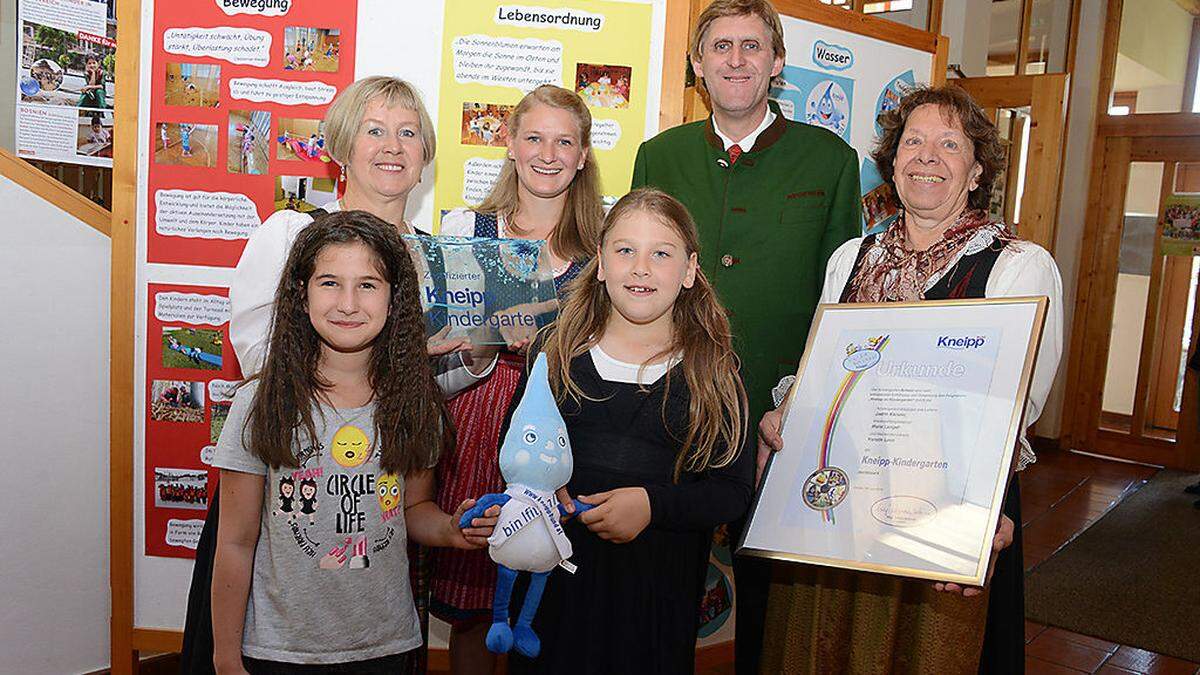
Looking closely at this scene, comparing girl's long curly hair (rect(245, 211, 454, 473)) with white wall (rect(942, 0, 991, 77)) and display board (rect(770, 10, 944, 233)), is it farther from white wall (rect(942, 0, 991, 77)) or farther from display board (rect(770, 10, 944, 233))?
white wall (rect(942, 0, 991, 77))

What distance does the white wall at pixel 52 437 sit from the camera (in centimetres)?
263

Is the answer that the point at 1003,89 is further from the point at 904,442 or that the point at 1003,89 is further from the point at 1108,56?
the point at 904,442

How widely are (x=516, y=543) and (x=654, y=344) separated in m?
0.48

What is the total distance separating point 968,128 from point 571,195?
88 centimetres

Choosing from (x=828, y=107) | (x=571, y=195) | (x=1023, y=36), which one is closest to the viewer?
(x=571, y=195)

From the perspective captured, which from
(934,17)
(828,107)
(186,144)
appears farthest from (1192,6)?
(186,144)

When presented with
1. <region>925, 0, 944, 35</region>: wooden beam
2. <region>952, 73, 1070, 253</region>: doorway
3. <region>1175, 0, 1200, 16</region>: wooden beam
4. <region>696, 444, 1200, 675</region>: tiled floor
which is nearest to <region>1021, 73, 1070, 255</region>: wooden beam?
<region>952, 73, 1070, 253</region>: doorway

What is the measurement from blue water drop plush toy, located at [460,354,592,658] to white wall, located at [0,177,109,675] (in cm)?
175

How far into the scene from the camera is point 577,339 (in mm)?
1795

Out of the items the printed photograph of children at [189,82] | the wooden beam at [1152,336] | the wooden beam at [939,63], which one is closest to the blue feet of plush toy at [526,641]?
the printed photograph of children at [189,82]

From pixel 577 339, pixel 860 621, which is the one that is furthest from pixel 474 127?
pixel 860 621

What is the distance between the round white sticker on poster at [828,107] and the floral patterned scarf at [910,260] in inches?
44.7

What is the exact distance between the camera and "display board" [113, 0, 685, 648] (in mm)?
2605

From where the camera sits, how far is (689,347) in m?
1.76
